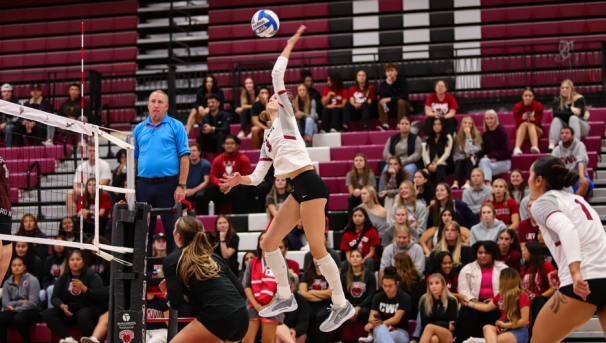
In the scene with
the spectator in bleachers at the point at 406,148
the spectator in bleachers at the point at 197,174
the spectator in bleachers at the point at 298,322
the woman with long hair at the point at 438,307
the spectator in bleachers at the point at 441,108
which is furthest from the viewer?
the spectator in bleachers at the point at 441,108

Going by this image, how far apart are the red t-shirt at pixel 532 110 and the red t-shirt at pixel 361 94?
2.79 m

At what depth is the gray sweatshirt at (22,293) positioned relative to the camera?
33.6ft

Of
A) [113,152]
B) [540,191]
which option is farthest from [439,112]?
[540,191]

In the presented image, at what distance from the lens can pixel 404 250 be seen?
977 centimetres

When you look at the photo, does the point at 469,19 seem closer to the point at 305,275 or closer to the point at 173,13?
the point at 173,13

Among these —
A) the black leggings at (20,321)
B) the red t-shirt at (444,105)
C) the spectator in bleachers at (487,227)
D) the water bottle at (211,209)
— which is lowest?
the black leggings at (20,321)

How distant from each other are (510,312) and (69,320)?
631cm

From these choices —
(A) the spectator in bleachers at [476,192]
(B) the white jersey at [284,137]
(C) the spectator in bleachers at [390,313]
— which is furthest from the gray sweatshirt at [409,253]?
(B) the white jersey at [284,137]

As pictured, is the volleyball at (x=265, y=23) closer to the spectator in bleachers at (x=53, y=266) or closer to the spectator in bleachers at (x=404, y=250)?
the spectator in bleachers at (x=404, y=250)

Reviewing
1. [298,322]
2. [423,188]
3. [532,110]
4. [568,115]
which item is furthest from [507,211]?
[298,322]

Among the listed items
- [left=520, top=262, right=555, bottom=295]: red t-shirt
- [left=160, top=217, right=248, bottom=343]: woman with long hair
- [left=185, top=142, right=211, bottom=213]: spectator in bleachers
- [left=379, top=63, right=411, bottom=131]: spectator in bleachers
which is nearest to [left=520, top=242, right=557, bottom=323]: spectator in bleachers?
[left=520, top=262, right=555, bottom=295]: red t-shirt

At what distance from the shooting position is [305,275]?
9.80 meters

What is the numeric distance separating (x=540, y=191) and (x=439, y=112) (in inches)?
314

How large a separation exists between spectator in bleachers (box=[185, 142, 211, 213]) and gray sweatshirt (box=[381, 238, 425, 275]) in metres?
3.76
